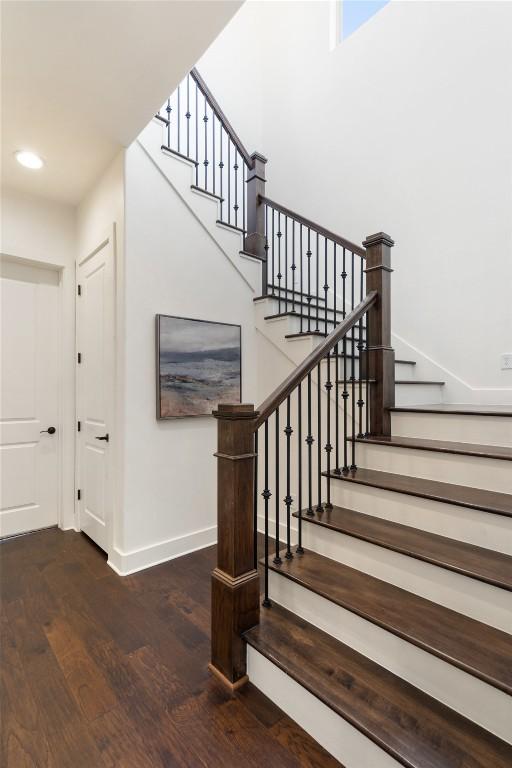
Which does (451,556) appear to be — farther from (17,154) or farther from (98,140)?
(17,154)

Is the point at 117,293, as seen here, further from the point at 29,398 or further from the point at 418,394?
the point at 418,394

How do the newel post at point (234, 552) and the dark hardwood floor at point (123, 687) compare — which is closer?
the dark hardwood floor at point (123, 687)

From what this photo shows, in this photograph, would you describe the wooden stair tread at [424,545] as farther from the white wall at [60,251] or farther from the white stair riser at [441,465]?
the white wall at [60,251]

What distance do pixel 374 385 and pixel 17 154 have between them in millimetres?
2856

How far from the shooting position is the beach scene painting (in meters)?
2.65

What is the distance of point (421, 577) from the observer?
1.47m

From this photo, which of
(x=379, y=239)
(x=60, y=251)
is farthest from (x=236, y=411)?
(x=60, y=251)

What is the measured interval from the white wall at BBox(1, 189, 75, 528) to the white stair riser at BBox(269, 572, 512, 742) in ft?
7.90

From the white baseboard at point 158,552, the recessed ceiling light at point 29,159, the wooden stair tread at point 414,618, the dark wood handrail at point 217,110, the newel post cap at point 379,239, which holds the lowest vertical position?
the white baseboard at point 158,552

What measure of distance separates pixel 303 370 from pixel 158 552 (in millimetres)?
1727

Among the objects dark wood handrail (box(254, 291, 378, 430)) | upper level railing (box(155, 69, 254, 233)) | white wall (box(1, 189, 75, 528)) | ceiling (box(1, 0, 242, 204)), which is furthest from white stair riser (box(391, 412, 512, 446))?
white wall (box(1, 189, 75, 528))

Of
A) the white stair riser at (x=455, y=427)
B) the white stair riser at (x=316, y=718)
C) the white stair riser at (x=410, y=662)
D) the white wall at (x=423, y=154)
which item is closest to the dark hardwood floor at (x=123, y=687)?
the white stair riser at (x=316, y=718)

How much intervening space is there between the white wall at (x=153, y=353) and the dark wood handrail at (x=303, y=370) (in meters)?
1.07

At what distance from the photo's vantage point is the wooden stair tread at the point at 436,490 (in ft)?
4.92
